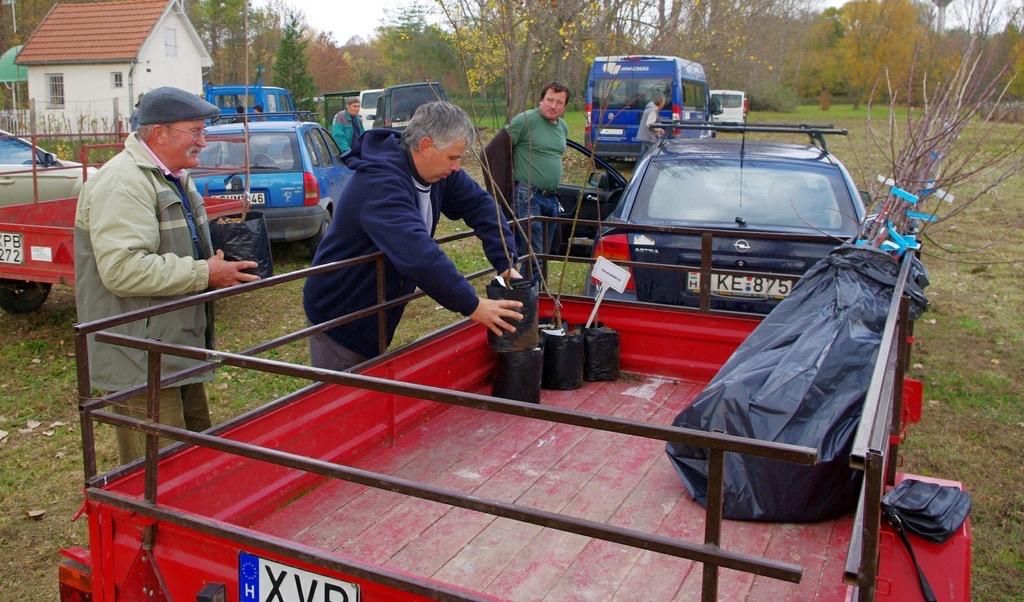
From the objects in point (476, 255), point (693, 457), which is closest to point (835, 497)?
point (693, 457)

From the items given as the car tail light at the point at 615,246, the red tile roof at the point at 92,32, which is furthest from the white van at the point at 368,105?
the car tail light at the point at 615,246

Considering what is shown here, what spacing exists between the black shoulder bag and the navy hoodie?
5.09 feet

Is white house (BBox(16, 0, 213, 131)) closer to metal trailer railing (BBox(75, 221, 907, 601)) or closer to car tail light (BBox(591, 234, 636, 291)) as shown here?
car tail light (BBox(591, 234, 636, 291))

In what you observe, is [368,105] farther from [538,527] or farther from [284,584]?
[284,584]

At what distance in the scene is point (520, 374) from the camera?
4.12 metres

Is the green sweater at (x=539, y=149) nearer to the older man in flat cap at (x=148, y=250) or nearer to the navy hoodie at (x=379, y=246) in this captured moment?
the navy hoodie at (x=379, y=246)

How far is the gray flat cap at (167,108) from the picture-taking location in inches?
129

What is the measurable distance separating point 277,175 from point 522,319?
283 inches

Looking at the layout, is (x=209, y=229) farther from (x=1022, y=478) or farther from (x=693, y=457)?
(x=1022, y=478)

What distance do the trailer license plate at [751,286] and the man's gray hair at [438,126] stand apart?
95.6 inches

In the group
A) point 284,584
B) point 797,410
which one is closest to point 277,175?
point 797,410

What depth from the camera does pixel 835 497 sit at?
2918 mm

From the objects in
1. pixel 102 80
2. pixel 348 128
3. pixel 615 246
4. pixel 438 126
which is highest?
pixel 102 80

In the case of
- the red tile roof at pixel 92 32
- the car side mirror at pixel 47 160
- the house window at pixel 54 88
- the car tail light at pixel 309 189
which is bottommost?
the car tail light at pixel 309 189
